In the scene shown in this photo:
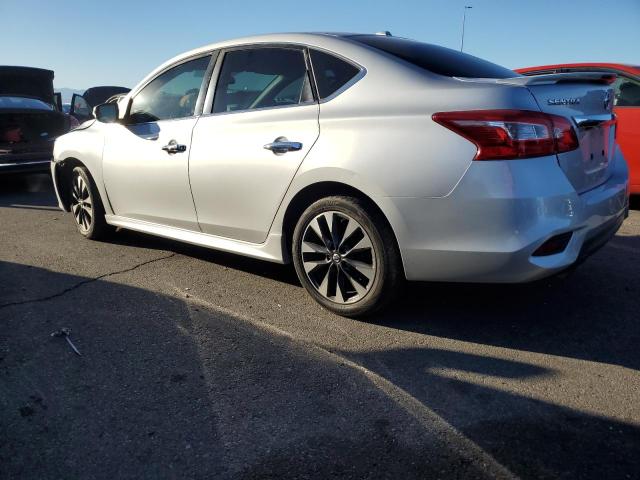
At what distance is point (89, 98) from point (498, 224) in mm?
13073

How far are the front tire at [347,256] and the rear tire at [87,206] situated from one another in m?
2.32

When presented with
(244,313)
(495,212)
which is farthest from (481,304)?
(244,313)

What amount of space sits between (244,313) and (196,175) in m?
1.04

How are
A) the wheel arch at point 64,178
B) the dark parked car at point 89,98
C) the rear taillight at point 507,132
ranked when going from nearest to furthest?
the rear taillight at point 507,132
the wheel arch at point 64,178
the dark parked car at point 89,98

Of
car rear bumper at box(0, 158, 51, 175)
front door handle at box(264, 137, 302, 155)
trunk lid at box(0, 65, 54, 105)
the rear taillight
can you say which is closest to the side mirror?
front door handle at box(264, 137, 302, 155)

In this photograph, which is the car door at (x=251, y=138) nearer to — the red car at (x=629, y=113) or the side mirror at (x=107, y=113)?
the side mirror at (x=107, y=113)

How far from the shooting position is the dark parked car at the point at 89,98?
12.5 m

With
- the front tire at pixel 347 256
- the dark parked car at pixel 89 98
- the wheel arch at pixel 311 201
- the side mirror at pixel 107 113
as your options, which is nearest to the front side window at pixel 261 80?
the wheel arch at pixel 311 201

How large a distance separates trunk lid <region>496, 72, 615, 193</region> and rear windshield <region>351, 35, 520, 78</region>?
1.18 ft

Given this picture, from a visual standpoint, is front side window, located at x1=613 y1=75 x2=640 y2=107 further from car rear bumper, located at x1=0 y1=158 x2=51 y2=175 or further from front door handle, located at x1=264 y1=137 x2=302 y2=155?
car rear bumper, located at x1=0 y1=158 x2=51 y2=175

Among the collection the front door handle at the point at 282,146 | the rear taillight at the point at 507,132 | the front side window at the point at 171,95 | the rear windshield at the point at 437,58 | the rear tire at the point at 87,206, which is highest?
the rear windshield at the point at 437,58

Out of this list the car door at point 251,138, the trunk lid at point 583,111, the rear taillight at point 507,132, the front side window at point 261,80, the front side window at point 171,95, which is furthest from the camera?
the front side window at point 171,95

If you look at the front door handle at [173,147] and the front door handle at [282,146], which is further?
the front door handle at [173,147]

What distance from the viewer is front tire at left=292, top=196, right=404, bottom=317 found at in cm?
306
